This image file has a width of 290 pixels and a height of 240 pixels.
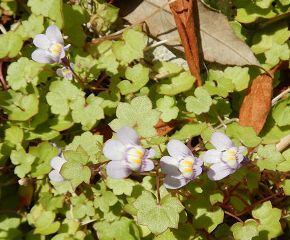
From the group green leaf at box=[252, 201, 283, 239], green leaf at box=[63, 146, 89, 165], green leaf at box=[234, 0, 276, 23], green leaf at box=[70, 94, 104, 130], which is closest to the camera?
green leaf at box=[63, 146, 89, 165]

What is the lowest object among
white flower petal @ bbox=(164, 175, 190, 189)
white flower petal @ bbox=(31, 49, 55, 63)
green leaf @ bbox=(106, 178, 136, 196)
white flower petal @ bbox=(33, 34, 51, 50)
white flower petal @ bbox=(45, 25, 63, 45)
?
green leaf @ bbox=(106, 178, 136, 196)

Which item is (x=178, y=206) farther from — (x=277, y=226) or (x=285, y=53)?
(x=285, y=53)

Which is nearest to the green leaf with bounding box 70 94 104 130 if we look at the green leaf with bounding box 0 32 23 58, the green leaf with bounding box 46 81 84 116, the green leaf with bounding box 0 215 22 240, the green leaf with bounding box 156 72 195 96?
the green leaf with bounding box 46 81 84 116

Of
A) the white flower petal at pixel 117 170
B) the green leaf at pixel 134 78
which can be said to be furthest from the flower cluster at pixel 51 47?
the white flower petal at pixel 117 170

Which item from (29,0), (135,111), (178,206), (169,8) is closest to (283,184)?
(178,206)

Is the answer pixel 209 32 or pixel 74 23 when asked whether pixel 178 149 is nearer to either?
pixel 209 32

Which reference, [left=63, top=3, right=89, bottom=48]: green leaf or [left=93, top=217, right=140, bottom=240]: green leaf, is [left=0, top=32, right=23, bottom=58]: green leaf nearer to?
[left=63, top=3, right=89, bottom=48]: green leaf
